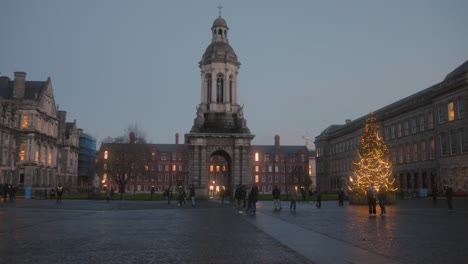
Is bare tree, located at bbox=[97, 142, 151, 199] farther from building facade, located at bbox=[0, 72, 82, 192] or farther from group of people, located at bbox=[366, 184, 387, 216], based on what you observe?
group of people, located at bbox=[366, 184, 387, 216]

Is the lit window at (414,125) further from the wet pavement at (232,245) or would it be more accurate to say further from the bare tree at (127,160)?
the wet pavement at (232,245)

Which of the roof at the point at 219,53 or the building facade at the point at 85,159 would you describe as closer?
A: the roof at the point at 219,53

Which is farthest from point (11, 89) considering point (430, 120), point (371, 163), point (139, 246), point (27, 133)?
point (139, 246)

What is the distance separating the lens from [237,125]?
53.2 metres

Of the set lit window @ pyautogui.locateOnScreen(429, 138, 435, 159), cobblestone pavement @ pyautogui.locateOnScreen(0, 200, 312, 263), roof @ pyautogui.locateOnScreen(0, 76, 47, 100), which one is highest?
roof @ pyautogui.locateOnScreen(0, 76, 47, 100)

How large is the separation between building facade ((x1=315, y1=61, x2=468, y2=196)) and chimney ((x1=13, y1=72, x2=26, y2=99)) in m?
65.9

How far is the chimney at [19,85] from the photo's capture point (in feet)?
270

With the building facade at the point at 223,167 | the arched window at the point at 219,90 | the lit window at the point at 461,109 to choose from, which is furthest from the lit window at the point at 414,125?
the building facade at the point at 223,167

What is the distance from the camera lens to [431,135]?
65.2 meters

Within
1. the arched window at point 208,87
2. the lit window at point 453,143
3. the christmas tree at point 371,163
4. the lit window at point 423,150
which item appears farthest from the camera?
the lit window at point 423,150

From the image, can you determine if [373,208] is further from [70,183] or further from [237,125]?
[70,183]

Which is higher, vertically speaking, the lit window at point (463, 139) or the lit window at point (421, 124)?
the lit window at point (421, 124)

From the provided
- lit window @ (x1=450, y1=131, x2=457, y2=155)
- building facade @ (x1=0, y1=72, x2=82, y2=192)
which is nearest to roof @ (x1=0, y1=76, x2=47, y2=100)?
building facade @ (x1=0, y1=72, x2=82, y2=192)

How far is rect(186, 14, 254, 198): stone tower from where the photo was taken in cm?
5138
